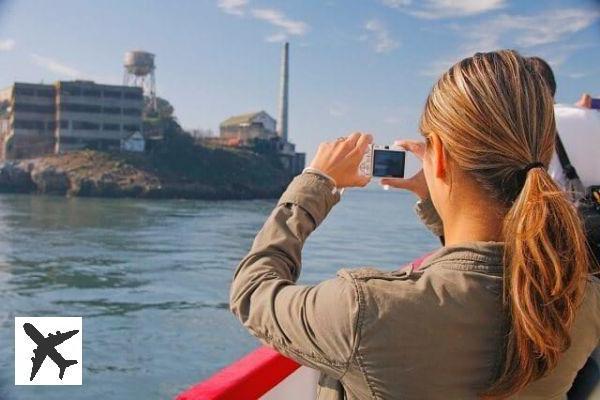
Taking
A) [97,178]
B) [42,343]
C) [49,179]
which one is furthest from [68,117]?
[42,343]

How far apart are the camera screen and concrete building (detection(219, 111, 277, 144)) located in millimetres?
66337

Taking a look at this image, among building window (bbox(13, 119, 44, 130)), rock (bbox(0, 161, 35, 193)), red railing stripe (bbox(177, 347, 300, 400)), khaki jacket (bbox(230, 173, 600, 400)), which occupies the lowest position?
rock (bbox(0, 161, 35, 193))

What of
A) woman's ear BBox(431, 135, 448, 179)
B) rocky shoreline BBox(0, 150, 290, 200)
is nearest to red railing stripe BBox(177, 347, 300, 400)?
woman's ear BBox(431, 135, 448, 179)

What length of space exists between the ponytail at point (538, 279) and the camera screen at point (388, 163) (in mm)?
306

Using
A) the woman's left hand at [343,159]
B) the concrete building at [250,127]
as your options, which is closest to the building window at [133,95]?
the concrete building at [250,127]

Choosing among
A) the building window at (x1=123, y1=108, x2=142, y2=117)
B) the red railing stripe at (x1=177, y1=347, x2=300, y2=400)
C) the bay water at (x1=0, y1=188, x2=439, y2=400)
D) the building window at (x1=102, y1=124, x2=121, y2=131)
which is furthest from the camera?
the building window at (x1=102, y1=124, x2=121, y2=131)

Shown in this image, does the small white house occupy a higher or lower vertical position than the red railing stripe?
higher

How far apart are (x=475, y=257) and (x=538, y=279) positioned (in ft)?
0.24

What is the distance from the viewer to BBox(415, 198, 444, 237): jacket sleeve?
3.79 feet

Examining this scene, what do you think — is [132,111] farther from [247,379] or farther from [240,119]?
[247,379]

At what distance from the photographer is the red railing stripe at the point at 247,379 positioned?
1.15m

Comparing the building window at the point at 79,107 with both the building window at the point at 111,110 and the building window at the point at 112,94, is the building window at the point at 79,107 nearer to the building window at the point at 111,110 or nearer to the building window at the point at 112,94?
the building window at the point at 111,110

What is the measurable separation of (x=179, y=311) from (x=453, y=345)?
1134 cm

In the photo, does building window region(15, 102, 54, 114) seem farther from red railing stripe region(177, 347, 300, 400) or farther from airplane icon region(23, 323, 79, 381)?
red railing stripe region(177, 347, 300, 400)
